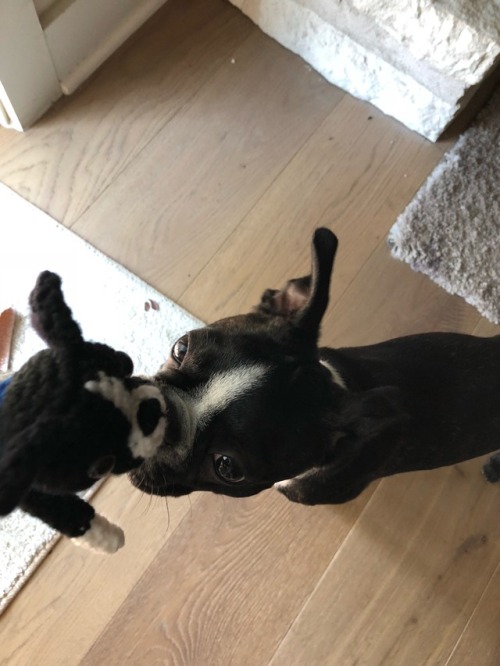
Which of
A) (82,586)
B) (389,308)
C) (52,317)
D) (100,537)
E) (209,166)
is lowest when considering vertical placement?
(82,586)

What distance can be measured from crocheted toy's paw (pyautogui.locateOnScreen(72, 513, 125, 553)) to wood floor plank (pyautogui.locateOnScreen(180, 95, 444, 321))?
3.03 ft

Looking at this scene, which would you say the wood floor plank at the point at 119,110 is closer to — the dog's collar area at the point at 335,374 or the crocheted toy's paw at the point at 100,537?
the dog's collar area at the point at 335,374

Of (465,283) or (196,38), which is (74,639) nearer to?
(465,283)

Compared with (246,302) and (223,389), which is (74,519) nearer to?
(223,389)

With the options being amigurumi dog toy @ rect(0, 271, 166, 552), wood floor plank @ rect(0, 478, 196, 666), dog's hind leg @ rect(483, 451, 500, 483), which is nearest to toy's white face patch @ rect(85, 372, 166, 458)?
amigurumi dog toy @ rect(0, 271, 166, 552)

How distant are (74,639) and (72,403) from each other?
1004 millimetres

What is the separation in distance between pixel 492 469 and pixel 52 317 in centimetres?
130

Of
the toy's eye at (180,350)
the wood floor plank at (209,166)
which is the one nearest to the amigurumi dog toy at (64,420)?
the toy's eye at (180,350)

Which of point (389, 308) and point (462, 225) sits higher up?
point (462, 225)

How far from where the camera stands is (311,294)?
1.11 meters

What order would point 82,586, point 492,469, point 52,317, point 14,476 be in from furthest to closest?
point 492,469 → point 82,586 → point 52,317 → point 14,476

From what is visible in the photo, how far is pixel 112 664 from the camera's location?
4.87ft

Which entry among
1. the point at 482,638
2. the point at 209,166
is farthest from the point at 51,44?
the point at 482,638

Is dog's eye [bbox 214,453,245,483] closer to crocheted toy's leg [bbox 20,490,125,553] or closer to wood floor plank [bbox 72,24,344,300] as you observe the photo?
crocheted toy's leg [bbox 20,490,125,553]
